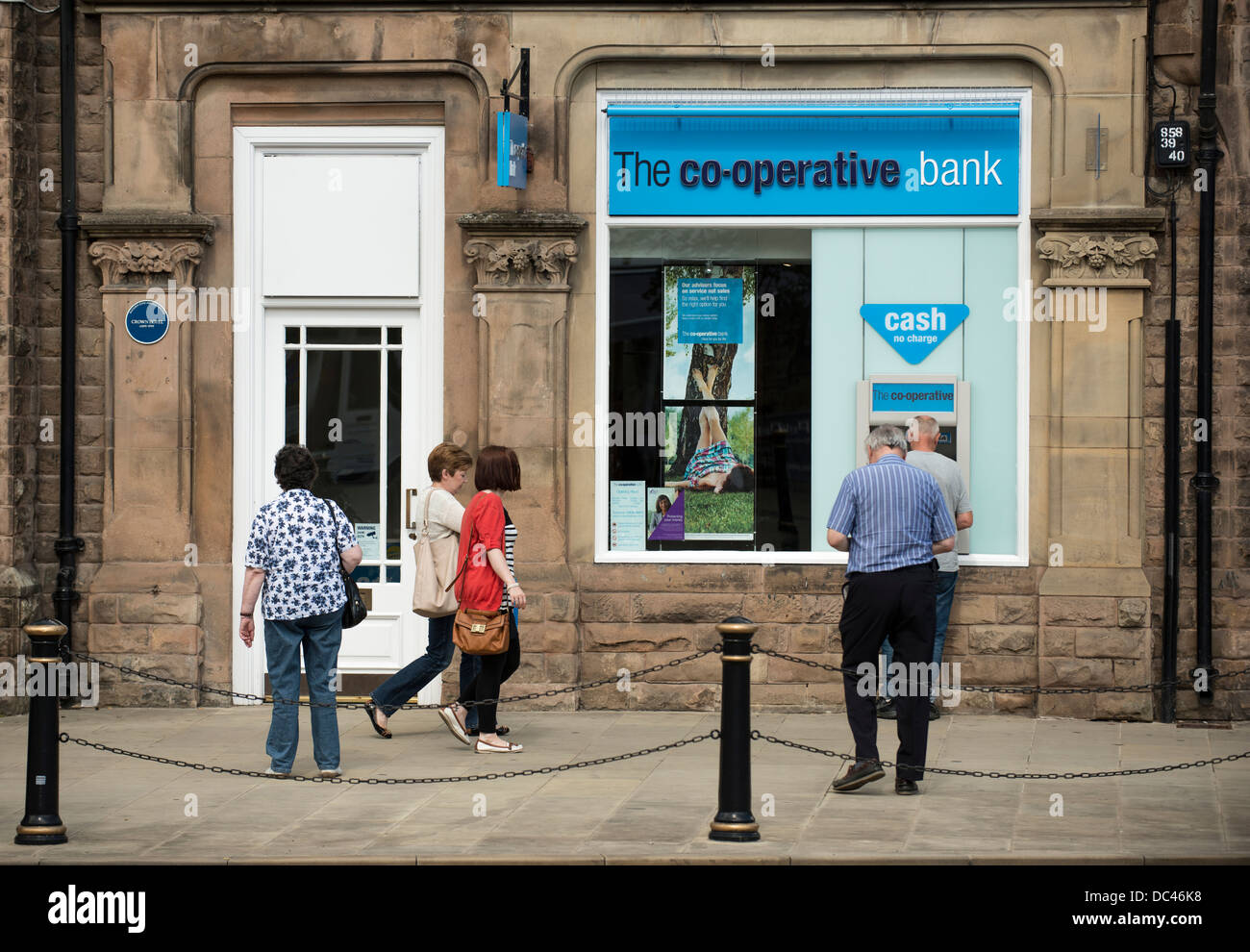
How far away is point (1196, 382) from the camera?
1130 cm

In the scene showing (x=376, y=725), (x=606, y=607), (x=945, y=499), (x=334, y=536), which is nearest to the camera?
(x=334, y=536)

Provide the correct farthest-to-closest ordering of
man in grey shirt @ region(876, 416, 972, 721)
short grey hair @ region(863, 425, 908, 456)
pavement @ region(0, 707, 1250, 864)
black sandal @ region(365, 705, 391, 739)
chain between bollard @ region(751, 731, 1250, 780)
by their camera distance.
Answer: man in grey shirt @ region(876, 416, 972, 721), black sandal @ region(365, 705, 391, 739), short grey hair @ region(863, 425, 908, 456), chain between bollard @ region(751, 731, 1250, 780), pavement @ region(0, 707, 1250, 864)

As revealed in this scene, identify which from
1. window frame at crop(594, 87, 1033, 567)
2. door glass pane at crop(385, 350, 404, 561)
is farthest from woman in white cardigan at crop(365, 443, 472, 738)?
window frame at crop(594, 87, 1033, 567)

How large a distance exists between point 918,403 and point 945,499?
0.90m

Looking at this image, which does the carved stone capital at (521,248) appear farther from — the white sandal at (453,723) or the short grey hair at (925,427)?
the white sandal at (453,723)

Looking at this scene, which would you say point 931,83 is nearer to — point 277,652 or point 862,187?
point 862,187

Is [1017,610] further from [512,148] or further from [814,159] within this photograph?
[512,148]

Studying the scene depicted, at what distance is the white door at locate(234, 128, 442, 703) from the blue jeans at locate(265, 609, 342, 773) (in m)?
2.65

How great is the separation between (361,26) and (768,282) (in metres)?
3.39

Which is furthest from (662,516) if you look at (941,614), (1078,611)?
(1078,611)

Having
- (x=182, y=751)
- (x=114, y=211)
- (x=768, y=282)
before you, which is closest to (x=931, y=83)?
(x=768, y=282)

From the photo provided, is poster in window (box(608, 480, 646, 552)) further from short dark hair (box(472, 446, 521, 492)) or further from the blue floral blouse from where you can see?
the blue floral blouse

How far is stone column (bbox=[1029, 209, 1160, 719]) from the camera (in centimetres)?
1123

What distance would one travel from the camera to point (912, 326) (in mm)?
11648
